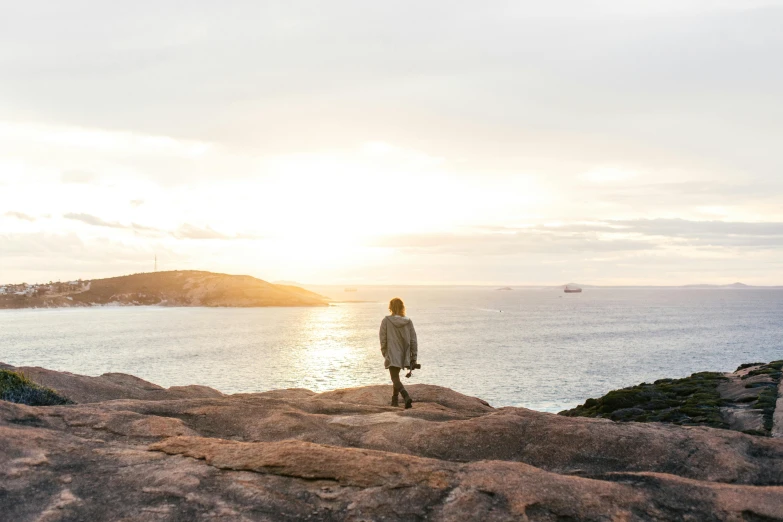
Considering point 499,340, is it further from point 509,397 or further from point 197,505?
point 197,505

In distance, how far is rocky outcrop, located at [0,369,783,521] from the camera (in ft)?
27.4

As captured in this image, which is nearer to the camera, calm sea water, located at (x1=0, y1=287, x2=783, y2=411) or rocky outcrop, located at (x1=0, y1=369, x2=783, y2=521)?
rocky outcrop, located at (x1=0, y1=369, x2=783, y2=521)

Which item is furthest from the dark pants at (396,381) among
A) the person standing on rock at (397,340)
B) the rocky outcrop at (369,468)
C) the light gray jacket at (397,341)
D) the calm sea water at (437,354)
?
the calm sea water at (437,354)

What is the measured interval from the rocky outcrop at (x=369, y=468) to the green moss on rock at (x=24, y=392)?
12.8 feet

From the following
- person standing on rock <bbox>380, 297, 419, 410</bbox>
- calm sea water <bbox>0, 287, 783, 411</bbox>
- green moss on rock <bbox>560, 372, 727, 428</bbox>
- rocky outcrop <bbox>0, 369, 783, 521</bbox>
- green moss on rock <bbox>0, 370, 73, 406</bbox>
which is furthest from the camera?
calm sea water <bbox>0, 287, 783, 411</bbox>

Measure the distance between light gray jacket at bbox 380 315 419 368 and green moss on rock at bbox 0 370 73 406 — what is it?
1068 cm

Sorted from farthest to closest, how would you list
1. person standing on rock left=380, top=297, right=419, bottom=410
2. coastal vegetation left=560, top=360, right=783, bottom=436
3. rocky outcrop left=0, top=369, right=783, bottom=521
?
coastal vegetation left=560, top=360, right=783, bottom=436
person standing on rock left=380, top=297, right=419, bottom=410
rocky outcrop left=0, top=369, right=783, bottom=521

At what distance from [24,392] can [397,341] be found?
11.5 m

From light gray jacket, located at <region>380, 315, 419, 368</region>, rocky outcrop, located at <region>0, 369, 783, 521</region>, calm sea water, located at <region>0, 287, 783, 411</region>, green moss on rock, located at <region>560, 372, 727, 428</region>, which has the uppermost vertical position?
light gray jacket, located at <region>380, 315, 419, 368</region>

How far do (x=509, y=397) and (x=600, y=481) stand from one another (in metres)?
41.3

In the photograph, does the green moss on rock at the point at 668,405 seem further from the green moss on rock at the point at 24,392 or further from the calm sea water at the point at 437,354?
the green moss on rock at the point at 24,392

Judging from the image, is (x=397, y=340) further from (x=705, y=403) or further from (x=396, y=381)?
(x=705, y=403)

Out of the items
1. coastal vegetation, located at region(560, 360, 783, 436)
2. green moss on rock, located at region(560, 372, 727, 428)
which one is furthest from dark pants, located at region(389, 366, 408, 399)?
green moss on rock, located at region(560, 372, 727, 428)

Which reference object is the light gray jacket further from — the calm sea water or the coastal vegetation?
the calm sea water
